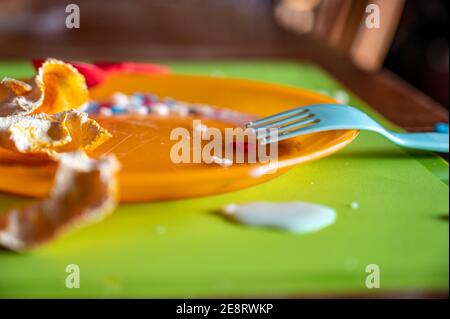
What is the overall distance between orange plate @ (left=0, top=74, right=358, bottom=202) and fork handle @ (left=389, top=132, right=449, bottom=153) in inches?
3.2

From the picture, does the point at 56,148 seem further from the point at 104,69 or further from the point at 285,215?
the point at 104,69

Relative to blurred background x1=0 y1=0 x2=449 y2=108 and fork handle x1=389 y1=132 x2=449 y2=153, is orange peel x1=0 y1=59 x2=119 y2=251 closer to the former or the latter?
fork handle x1=389 y1=132 x2=449 y2=153

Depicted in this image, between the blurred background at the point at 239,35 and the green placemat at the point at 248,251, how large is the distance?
2.62 ft

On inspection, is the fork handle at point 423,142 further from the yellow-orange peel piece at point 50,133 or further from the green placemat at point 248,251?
the yellow-orange peel piece at point 50,133

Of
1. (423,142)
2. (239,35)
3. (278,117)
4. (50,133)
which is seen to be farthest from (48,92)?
(239,35)

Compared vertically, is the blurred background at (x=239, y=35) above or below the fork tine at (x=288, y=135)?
above

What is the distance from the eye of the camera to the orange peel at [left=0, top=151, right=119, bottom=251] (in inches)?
18.3

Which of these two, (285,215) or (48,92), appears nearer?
(285,215)

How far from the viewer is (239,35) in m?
1.81

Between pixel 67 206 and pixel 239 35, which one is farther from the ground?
pixel 239 35

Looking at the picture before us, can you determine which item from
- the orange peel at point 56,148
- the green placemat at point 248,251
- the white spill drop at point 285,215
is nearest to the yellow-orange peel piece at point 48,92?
the orange peel at point 56,148

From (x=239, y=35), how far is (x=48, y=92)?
3.65 feet

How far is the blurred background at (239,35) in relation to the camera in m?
1.51
